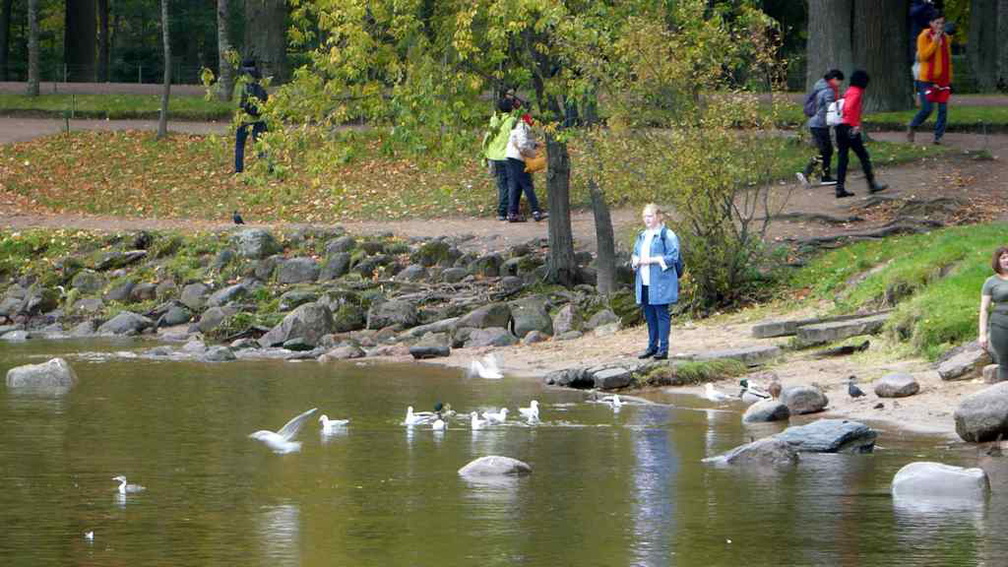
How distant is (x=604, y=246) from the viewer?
75.4 feet

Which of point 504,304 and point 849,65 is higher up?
point 849,65

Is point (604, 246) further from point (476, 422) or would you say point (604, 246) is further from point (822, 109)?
point (476, 422)

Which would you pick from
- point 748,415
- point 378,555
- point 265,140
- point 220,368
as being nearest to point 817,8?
point 265,140

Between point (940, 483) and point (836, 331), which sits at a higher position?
point (836, 331)

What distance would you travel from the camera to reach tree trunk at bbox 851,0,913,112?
101 feet

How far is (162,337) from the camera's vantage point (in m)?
25.1

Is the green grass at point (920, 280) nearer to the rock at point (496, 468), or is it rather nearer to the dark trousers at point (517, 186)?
the rock at point (496, 468)

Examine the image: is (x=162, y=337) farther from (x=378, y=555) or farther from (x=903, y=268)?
(x=378, y=555)

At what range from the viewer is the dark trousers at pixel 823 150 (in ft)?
81.4

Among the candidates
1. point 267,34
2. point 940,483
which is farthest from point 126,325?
point 940,483

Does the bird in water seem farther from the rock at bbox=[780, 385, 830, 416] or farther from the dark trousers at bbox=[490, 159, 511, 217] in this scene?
the dark trousers at bbox=[490, 159, 511, 217]

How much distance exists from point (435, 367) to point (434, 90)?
3.35 metres

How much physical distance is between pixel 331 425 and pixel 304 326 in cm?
867

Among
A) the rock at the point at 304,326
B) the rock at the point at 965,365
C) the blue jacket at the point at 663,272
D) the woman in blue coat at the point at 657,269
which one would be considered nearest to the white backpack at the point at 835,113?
the woman in blue coat at the point at 657,269
